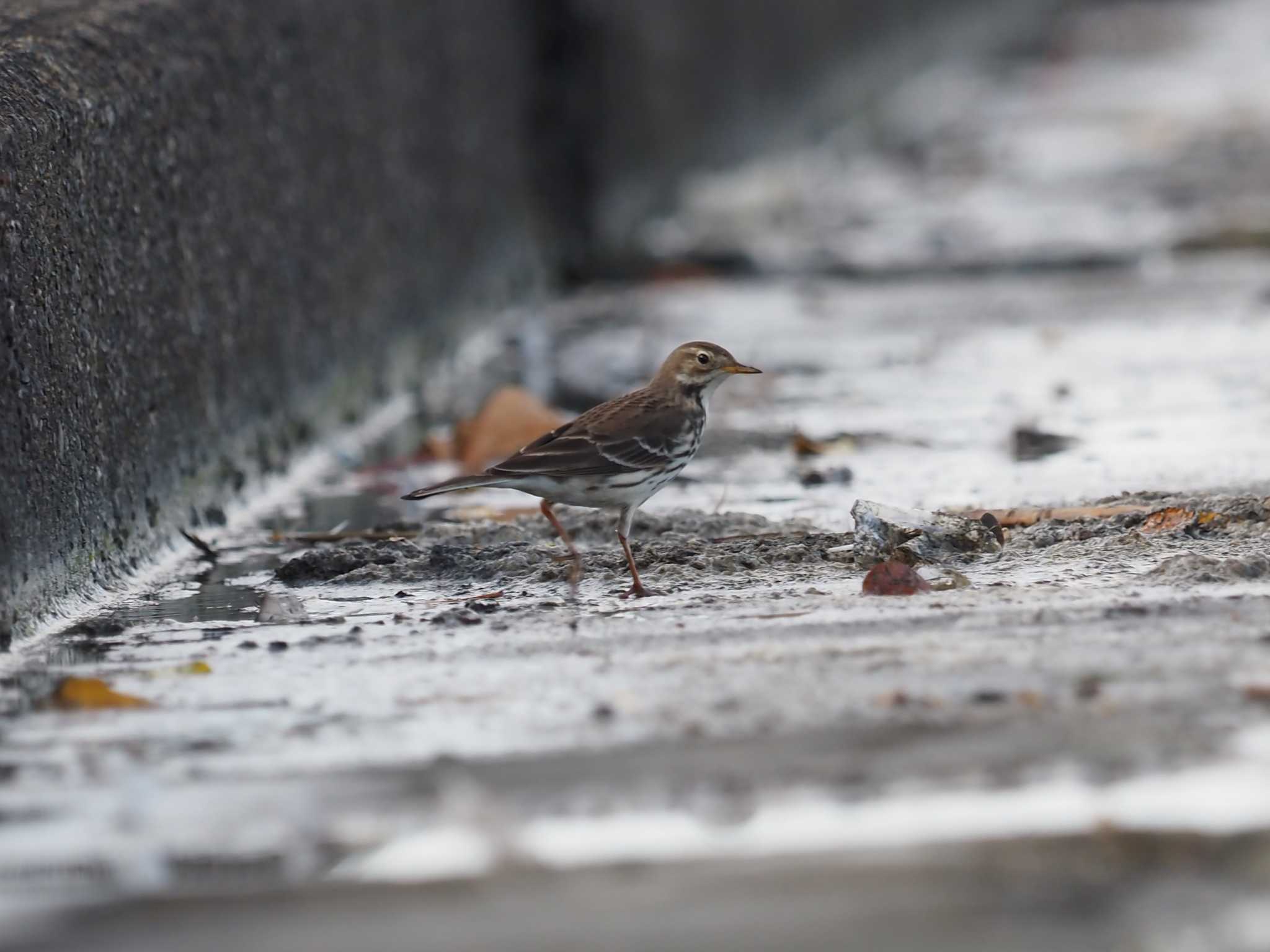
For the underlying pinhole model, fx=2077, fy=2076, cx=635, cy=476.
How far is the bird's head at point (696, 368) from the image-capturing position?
6.06m

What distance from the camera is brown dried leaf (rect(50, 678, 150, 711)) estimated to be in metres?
4.19

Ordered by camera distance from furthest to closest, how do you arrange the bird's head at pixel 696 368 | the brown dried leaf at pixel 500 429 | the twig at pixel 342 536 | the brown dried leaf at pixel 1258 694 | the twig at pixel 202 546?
the brown dried leaf at pixel 500 429 < the bird's head at pixel 696 368 < the twig at pixel 342 536 < the twig at pixel 202 546 < the brown dried leaf at pixel 1258 694

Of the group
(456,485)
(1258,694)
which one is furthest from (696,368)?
(1258,694)

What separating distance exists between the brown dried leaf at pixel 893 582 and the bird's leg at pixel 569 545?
0.79m

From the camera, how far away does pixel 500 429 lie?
7.13m

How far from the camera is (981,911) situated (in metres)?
3.01

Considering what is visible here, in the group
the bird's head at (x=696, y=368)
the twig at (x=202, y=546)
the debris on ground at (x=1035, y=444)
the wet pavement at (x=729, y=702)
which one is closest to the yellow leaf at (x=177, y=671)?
the wet pavement at (x=729, y=702)

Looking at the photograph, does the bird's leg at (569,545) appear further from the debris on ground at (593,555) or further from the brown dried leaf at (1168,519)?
the brown dried leaf at (1168,519)

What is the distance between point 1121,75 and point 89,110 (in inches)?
709

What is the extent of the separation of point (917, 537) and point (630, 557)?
0.74 metres

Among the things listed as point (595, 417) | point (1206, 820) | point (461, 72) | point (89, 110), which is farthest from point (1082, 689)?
point (461, 72)

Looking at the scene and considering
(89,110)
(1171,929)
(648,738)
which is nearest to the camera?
(1171,929)

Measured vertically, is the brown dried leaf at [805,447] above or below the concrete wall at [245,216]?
below

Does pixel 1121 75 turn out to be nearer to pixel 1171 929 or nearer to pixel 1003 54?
pixel 1003 54
